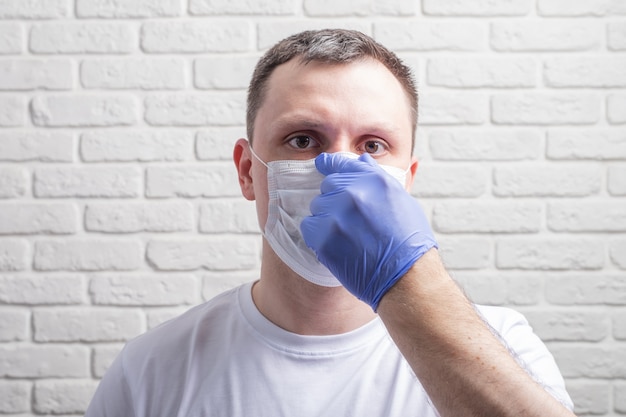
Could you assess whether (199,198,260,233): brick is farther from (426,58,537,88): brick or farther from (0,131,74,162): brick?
(426,58,537,88): brick

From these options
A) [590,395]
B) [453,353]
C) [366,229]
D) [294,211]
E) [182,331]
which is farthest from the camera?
[590,395]

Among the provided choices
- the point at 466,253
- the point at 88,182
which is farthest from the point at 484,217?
the point at 88,182

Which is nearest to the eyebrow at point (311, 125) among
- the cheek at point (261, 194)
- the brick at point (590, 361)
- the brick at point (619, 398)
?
the cheek at point (261, 194)

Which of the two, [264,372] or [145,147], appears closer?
[264,372]

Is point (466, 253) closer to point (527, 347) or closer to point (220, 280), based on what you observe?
point (527, 347)

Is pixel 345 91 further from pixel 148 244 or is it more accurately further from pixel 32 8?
pixel 32 8

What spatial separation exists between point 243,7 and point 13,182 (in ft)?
2.86

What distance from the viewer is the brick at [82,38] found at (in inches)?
72.2

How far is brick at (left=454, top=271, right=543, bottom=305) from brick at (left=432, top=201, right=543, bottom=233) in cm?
13

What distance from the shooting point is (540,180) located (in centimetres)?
182

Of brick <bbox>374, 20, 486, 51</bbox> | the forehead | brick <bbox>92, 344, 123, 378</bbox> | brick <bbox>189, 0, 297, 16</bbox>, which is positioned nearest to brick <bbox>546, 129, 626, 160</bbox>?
brick <bbox>374, 20, 486, 51</bbox>

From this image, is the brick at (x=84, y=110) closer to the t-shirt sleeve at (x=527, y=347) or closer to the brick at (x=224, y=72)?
the brick at (x=224, y=72)

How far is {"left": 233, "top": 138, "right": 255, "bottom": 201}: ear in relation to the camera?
4.32 feet

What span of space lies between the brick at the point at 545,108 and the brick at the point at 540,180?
0.14 meters
